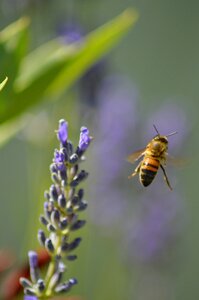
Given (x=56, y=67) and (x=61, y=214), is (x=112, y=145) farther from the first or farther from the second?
(x=61, y=214)

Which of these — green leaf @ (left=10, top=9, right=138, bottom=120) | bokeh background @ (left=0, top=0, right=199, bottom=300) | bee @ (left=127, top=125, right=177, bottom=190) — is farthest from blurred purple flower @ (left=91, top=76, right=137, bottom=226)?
green leaf @ (left=10, top=9, right=138, bottom=120)

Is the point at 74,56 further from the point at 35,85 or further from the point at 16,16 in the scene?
the point at 16,16

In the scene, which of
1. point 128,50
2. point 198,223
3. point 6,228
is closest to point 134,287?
point 6,228

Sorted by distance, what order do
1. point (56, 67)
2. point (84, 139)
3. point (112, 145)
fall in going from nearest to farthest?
point (84, 139), point (56, 67), point (112, 145)

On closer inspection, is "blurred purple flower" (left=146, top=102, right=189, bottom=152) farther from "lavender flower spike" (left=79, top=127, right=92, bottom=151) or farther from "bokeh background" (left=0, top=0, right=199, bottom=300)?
"lavender flower spike" (left=79, top=127, right=92, bottom=151)

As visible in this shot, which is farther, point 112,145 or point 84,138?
point 112,145

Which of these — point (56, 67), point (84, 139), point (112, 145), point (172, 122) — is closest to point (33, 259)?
point (84, 139)
